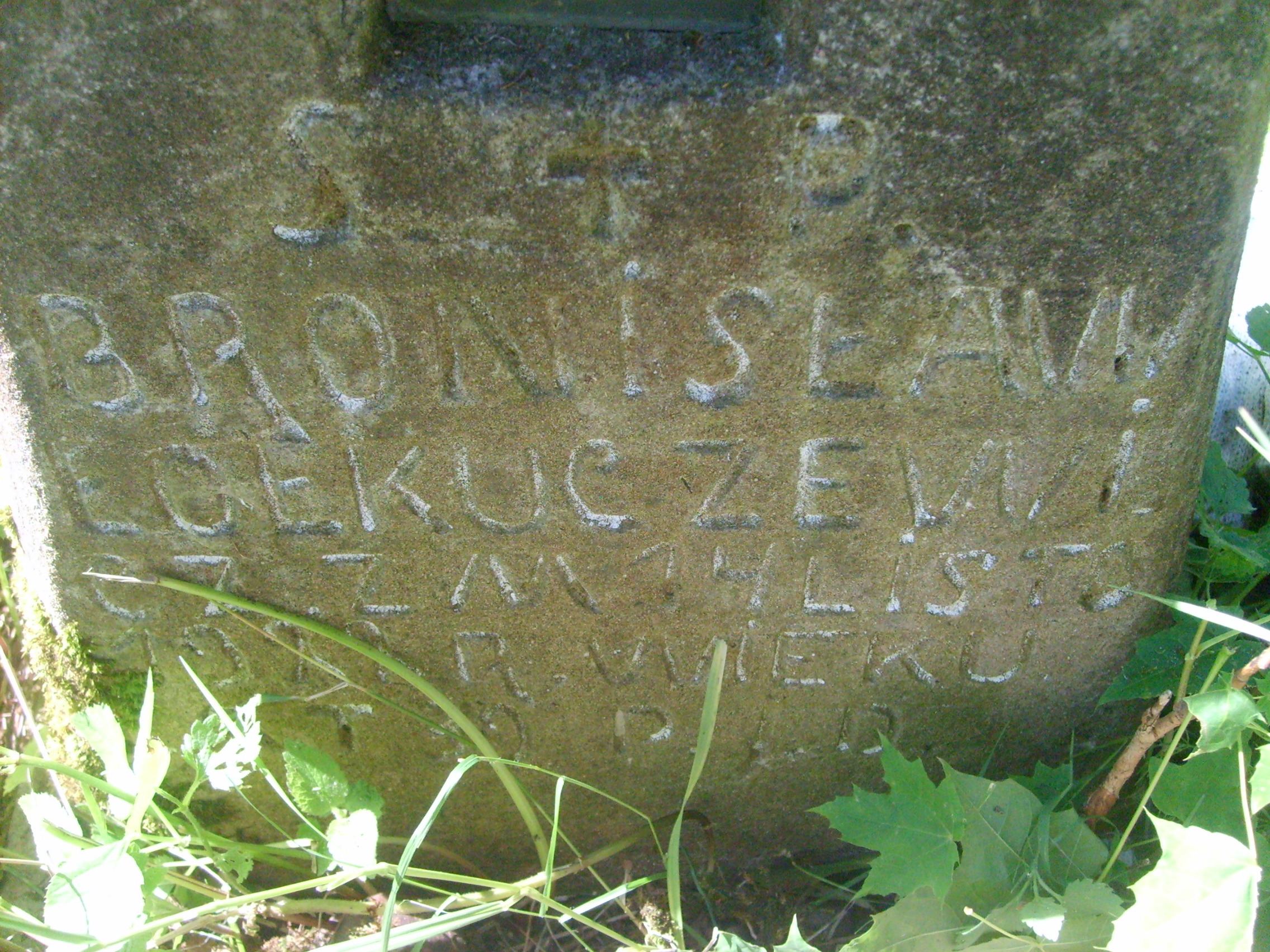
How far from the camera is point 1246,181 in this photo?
1.12 m

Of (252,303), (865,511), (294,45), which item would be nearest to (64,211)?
(252,303)

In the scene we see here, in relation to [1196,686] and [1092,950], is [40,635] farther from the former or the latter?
[1196,686]

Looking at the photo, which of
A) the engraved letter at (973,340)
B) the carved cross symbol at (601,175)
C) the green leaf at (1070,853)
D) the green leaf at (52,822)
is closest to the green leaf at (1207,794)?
the green leaf at (1070,853)

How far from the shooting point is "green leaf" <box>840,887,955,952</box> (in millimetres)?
1284

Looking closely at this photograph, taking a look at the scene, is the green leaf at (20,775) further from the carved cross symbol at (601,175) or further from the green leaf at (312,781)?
the carved cross symbol at (601,175)

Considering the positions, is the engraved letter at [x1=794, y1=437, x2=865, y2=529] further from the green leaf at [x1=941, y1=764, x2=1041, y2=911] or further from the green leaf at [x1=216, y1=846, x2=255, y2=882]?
the green leaf at [x1=216, y1=846, x2=255, y2=882]

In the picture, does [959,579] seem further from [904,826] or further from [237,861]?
[237,861]

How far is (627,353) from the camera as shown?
1178mm

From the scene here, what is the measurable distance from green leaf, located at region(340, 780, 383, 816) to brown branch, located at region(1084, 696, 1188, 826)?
3.41 feet

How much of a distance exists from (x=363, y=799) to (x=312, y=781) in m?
0.09

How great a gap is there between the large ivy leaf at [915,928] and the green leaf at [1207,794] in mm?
304

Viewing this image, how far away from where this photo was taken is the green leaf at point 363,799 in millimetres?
1381

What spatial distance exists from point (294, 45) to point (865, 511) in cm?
87

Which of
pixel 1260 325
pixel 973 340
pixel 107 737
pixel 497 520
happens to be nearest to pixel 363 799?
pixel 107 737
